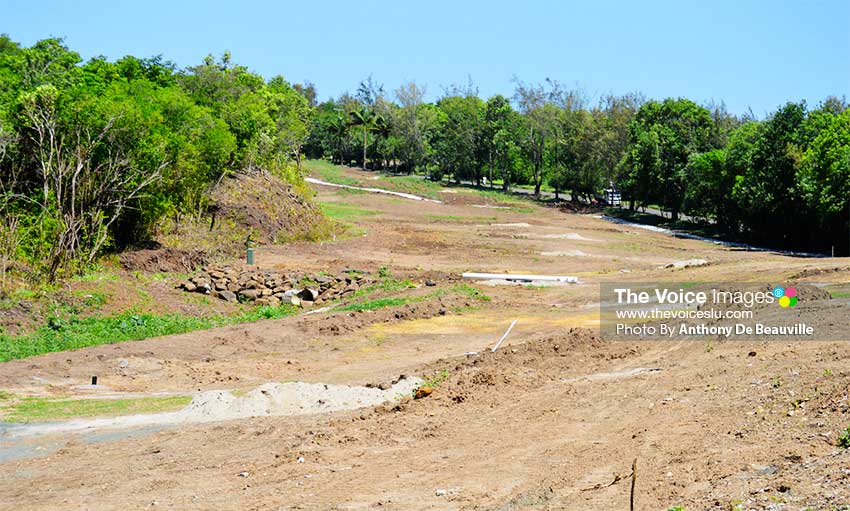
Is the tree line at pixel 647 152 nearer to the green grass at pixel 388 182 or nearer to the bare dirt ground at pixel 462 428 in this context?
the green grass at pixel 388 182

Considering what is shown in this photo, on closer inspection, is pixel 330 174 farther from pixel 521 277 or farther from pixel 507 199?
pixel 521 277

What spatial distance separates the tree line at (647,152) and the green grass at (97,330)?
100ft

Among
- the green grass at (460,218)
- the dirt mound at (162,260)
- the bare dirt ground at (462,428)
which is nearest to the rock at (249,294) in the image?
the dirt mound at (162,260)

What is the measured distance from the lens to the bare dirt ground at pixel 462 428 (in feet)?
30.5

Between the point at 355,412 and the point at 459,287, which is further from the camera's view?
the point at 459,287

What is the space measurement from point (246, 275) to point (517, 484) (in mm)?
21214

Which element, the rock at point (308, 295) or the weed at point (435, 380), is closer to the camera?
the weed at point (435, 380)

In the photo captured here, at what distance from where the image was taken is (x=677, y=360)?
16422mm

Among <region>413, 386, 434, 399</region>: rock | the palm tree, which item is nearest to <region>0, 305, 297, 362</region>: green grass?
<region>413, 386, 434, 399</region>: rock

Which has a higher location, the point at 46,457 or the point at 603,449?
the point at 603,449

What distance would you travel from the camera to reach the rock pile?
27828 mm

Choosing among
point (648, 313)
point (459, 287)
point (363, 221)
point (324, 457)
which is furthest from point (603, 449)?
point (363, 221)

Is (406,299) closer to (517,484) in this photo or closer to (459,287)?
(459,287)

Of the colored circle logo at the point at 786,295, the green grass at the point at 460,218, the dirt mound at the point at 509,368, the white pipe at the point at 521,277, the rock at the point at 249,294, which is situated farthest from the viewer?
the green grass at the point at 460,218
